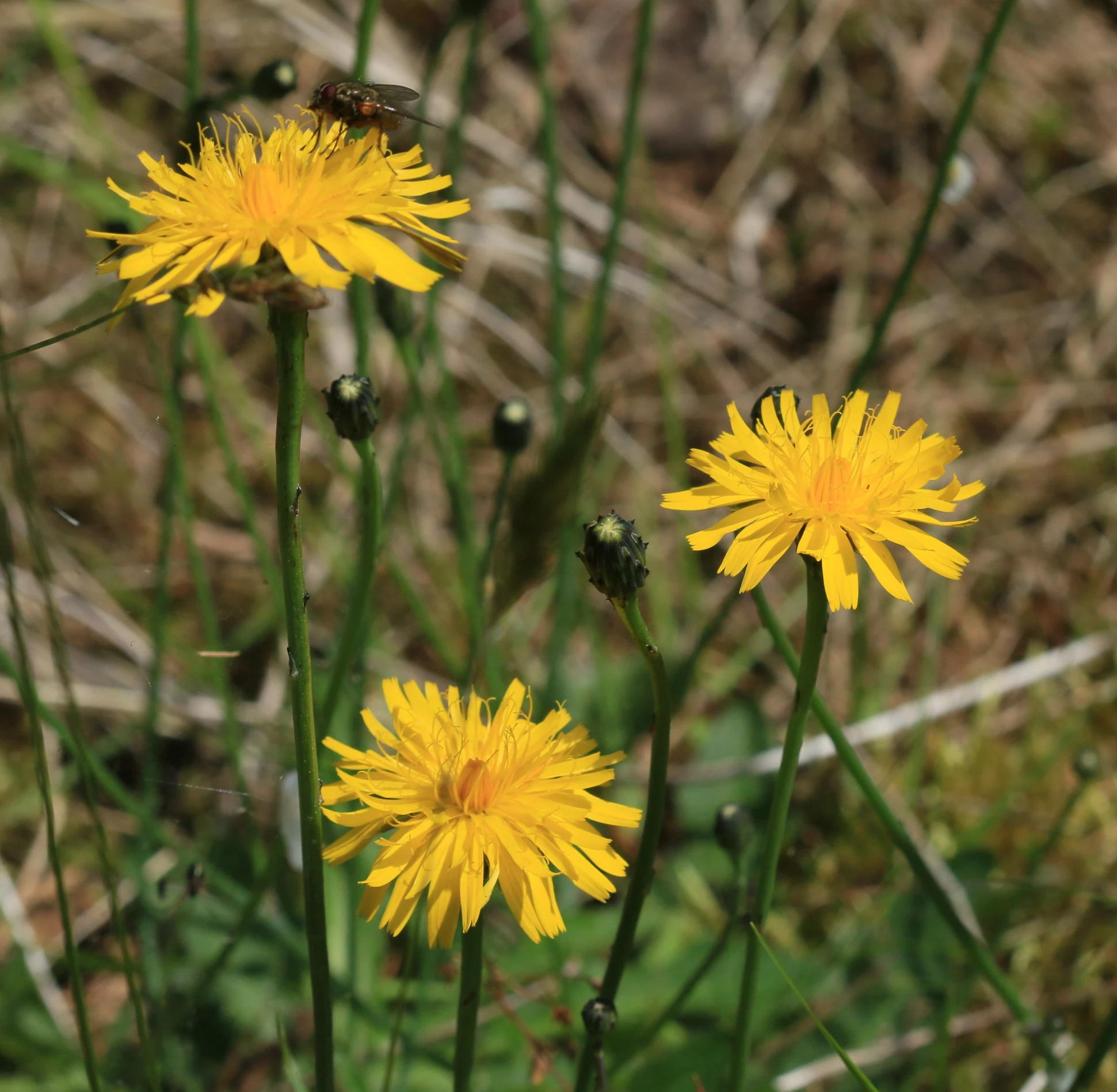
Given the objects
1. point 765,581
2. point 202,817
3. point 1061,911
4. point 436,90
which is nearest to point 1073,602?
point 765,581

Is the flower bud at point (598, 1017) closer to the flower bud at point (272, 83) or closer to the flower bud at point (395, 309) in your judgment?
the flower bud at point (395, 309)

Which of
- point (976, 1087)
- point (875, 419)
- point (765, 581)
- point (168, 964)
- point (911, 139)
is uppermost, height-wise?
point (911, 139)

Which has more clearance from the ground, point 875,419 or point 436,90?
point 436,90

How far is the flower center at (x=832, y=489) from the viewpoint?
0.98 meters

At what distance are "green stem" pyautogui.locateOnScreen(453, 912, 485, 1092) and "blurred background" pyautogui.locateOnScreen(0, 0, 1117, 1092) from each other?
0.11 metres

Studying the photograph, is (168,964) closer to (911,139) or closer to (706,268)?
(706,268)

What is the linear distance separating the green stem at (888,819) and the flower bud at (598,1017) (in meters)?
0.32

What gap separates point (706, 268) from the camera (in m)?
3.46

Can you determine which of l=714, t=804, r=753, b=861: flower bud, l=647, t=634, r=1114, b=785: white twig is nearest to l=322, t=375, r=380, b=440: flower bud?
l=714, t=804, r=753, b=861: flower bud

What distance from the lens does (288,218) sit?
2.89ft

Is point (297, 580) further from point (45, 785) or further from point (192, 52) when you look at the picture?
point (192, 52)

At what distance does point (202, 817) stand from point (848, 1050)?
1.18 m

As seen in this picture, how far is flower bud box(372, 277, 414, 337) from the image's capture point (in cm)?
161

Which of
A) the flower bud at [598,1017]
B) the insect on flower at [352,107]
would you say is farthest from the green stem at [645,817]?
the insect on flower at [352,107]
